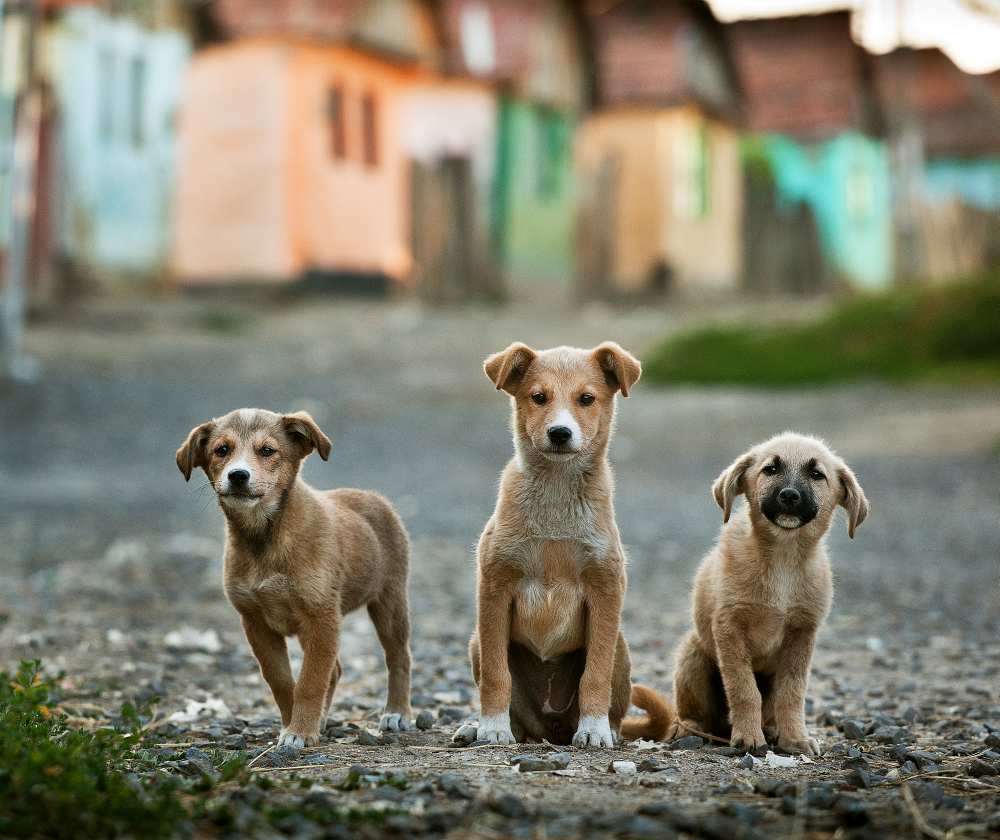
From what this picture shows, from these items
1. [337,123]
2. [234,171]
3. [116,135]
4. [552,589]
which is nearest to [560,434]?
[552,589]

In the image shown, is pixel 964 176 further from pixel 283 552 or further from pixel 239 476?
pixel 239 476

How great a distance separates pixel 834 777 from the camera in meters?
4.95

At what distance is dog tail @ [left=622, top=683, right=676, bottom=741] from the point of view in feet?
20.0

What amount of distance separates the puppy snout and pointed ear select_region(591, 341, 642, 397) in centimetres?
140

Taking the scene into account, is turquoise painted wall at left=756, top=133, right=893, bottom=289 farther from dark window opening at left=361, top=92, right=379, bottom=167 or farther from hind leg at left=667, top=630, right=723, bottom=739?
hind leg at left=667, top=630, right=723, bottom=739

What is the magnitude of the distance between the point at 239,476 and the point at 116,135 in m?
21.7

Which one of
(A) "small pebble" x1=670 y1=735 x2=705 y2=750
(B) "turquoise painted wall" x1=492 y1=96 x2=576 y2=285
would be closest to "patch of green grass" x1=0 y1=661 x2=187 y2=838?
(A) "small pebble" x1=670 y1=735 x2=705 y2=750

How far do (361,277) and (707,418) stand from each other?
36.6 feet

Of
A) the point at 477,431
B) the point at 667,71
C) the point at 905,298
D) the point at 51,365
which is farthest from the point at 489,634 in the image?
the point at 667,71

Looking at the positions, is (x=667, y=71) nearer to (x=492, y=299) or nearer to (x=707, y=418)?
(x=492, y=299)

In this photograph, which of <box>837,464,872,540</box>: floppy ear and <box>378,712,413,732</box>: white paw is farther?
<box>378,712,413,732</box>: white paw

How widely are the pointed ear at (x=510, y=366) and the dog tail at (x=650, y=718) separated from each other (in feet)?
4.88

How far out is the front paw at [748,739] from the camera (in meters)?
5.42

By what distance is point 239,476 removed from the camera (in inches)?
212
